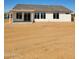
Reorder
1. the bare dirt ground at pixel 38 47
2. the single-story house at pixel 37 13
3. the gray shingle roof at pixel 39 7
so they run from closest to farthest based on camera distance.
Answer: the bare dirt ground at pixel 38 47, the single-story house at pixel 37 13, the gray shingle roof at pixel 39 7

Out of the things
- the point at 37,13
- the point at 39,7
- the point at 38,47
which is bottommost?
the point at 38,47

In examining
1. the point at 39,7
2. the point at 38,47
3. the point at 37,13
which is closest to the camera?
the point at 38,47

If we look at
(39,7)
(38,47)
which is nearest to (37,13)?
(39,7)

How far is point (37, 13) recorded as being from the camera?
15328 millimetres

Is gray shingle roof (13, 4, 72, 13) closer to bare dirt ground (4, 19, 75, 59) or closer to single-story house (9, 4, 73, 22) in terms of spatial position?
single-story house (9, 4, 73, 22)

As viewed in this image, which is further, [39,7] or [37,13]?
[39,7]

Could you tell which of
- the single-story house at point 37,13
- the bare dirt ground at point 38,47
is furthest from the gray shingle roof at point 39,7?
the bare dirt ground at point 38,47

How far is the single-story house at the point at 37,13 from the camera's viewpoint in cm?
1482

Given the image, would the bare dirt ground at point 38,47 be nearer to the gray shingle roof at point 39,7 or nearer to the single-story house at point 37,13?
the single-story house at point 37,13

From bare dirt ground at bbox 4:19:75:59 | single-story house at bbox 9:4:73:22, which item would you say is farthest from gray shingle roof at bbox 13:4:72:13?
bare dirt ground at bbox 4:19:75:59

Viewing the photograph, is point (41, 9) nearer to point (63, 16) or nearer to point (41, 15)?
point (41, 15)

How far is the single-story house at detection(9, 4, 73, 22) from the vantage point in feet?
48.6

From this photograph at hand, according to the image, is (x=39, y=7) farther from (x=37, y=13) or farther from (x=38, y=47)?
(x=38, y=47)

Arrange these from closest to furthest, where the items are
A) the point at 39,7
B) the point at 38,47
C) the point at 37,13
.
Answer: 1. the point at 38,47
2. the point at 37,13
3. the point at 39,7
